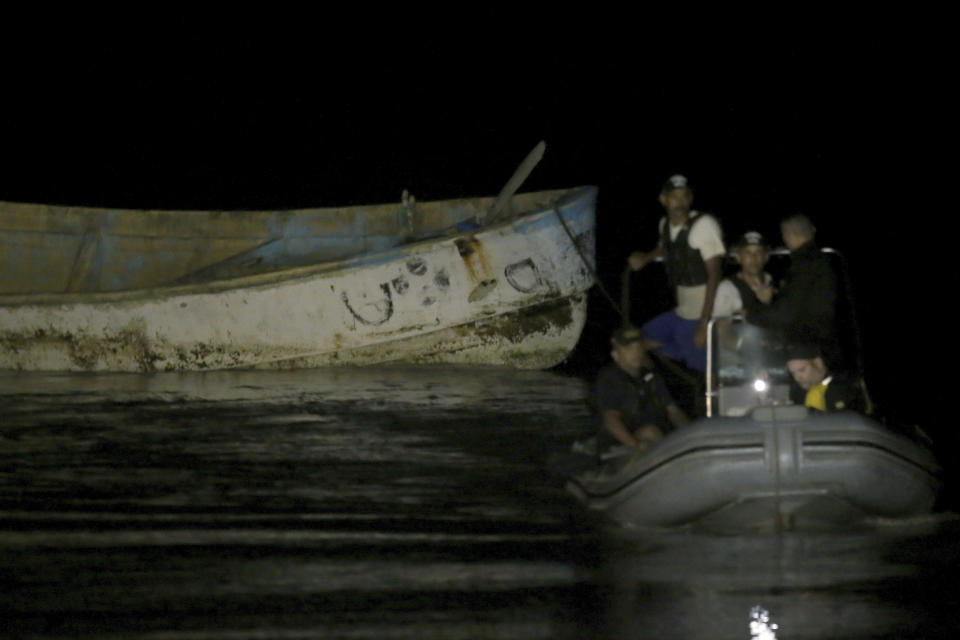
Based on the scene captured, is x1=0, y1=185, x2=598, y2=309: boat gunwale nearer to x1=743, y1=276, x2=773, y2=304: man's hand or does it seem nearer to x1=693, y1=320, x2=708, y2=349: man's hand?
x1=693, y1=320, x2=708, y2=349: man's hand

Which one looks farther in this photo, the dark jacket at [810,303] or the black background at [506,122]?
the black background at [506,122]

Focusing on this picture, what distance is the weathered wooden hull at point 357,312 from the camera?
1623 centimetres

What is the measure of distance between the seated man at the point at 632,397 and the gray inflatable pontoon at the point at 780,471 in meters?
0.48

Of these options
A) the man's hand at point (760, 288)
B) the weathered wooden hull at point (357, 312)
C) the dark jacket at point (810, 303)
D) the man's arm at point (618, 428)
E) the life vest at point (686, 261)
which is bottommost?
the man's arm at point (618, 428)

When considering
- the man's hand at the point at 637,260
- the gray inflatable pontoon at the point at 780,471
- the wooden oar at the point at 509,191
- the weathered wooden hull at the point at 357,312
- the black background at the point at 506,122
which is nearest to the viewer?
the gray inflatable pontoon at the point at 780,471

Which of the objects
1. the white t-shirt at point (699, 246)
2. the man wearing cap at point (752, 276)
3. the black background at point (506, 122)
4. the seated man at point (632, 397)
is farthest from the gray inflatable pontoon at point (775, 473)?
the black background at point (506, 122)

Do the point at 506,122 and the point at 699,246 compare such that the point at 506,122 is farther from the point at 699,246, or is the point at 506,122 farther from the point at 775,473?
the point at 775,473

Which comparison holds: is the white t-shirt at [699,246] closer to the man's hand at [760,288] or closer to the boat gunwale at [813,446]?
the man's hand at [760,288]

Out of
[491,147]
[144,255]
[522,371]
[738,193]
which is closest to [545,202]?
[522,371]

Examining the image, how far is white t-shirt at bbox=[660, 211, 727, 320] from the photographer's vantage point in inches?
443

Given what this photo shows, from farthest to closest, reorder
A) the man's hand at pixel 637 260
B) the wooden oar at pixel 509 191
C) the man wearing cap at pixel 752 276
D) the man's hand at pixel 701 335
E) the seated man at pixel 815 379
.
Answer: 1. the wooden oar at pixel 509 191
2. the man's hand at pixel 637 260
3. the man's hand at pixel 701 335
4. the man wearing cap at pixel 752 276
5. the seated man at pixel 815 379

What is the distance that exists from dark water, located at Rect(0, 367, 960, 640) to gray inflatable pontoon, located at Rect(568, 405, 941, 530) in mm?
171

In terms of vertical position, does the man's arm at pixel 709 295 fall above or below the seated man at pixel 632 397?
above

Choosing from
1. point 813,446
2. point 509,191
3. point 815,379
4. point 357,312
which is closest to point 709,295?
point 815,379
